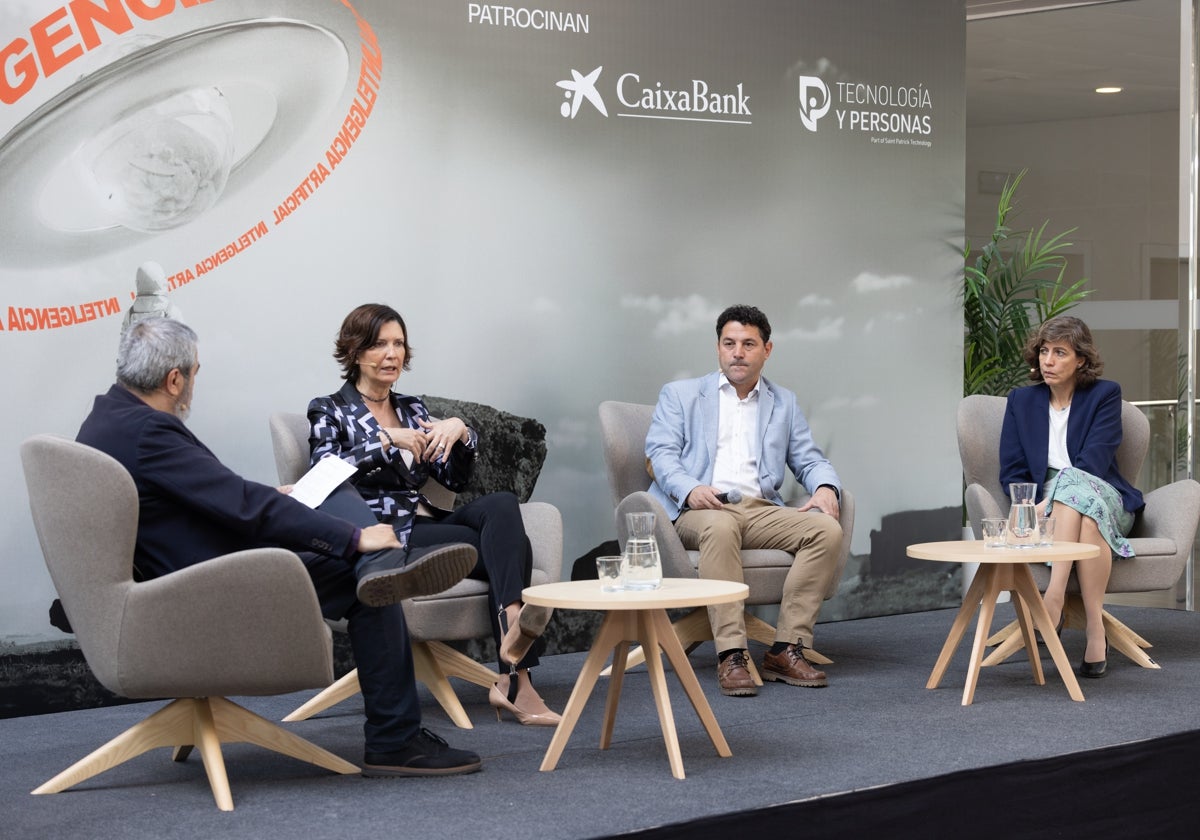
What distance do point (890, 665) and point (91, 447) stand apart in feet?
9.70

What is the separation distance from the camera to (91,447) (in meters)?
3.16

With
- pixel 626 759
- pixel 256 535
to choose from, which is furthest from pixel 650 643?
pixel 256 535

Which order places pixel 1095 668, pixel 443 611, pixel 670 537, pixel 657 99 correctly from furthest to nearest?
pixel 657 99 < pixel 1095 668 < pixel 670 537 < pixel 443 611

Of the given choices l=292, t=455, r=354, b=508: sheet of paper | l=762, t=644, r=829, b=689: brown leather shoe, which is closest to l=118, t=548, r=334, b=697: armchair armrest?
l=292, t=455, r=354, b=508: sheet of paper

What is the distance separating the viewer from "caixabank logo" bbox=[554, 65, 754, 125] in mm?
5418

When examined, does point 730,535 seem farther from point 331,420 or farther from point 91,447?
point 91,447

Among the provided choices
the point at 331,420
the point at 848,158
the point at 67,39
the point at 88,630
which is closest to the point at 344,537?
the point at 88,630

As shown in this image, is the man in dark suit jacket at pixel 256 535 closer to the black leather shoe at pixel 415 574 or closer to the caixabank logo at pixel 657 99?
the black leather shoe at pixel 415 574

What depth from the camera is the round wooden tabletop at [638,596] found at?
3262 millimetres

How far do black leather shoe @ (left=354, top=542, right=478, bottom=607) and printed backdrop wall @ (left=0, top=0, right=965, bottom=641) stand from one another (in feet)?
5.52

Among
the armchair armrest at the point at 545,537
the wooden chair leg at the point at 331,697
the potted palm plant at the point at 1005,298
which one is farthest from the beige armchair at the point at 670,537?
the potted palm plant at the point at 1005,298

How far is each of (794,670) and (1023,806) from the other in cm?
128

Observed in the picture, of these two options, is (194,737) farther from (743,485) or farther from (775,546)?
(743,485)

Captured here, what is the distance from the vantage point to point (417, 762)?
3.43 metres
